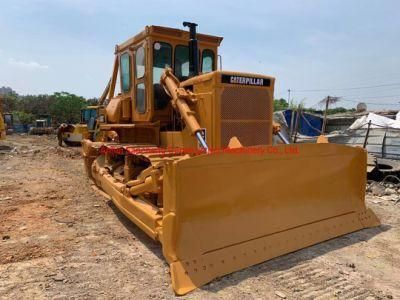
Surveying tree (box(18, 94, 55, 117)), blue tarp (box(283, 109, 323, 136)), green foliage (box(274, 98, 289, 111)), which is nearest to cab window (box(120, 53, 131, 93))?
blue tarp (box(283, 109, 323, 136))

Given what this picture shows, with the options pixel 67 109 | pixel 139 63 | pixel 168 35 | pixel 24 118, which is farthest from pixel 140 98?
pixel 24 118

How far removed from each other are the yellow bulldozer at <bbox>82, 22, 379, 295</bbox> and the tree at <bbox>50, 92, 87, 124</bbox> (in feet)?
115

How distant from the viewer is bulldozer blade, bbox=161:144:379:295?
3.63 m

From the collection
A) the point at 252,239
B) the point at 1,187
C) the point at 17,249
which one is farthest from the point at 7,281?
the point at 1,187

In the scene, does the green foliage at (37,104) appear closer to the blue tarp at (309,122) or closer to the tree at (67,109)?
the tree at (67,109)

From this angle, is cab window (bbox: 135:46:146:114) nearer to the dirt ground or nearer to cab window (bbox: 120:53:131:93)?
cab window (bbox: 120:53:131:93)

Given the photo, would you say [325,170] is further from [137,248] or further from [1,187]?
[1,187]

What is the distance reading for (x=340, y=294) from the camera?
10.9 feet

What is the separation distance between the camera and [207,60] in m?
6.65

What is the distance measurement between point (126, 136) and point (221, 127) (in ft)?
9.32

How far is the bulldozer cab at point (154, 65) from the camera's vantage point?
601 centimetres

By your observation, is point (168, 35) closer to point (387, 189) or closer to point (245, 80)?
point (245, 80)

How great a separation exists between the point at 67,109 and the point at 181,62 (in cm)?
3640

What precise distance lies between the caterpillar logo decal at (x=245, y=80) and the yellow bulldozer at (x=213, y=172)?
0.5 inches
